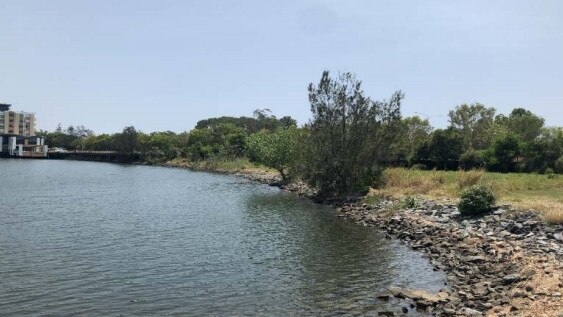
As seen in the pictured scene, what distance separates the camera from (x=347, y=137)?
5147cm

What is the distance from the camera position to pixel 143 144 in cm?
17000

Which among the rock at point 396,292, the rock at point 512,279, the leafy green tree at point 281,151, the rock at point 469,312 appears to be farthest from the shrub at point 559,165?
the rock at point 469,312

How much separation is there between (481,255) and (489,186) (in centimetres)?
1463

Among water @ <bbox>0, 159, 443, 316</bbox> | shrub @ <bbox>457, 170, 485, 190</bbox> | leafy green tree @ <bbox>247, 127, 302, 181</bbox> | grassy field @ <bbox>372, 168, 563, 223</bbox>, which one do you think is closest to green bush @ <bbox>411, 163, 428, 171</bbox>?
leafy green tree @ <bbox>247, 127, 302, 181</bbox>

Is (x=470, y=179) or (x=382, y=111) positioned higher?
(x=382, y=111)

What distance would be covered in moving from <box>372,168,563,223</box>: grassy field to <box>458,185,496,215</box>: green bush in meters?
1.87

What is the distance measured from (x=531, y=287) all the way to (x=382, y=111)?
36.2 metres

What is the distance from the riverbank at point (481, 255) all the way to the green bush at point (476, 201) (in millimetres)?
682

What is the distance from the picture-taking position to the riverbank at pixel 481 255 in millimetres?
16375

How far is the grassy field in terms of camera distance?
101 feet

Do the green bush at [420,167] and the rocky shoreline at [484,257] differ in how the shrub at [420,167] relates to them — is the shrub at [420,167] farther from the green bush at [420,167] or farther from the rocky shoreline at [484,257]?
the rocky shoreline at [484,257]

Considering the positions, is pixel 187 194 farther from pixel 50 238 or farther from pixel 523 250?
pixel 523 250

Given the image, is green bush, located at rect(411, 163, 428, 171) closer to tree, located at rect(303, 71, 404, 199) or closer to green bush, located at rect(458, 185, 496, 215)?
tree, located at rect(303, 71, 404, 199)

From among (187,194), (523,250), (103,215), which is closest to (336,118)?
(187,194)
